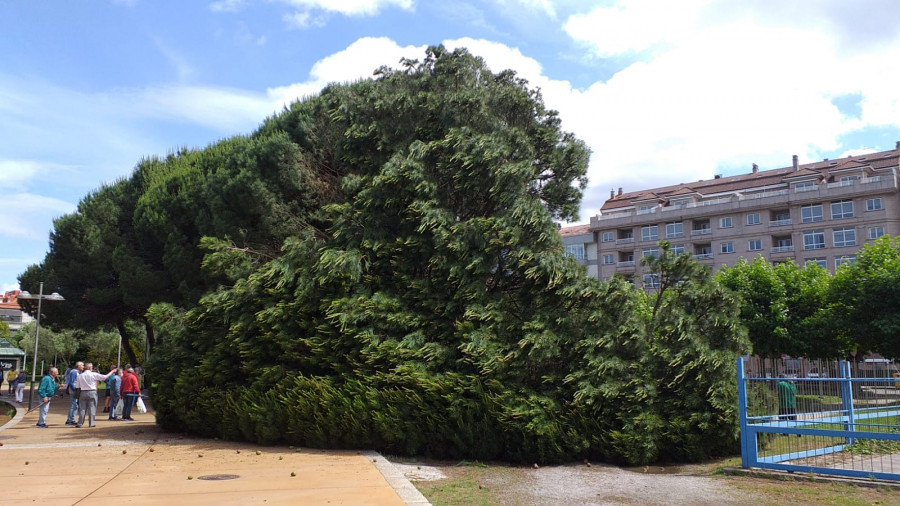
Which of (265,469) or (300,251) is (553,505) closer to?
(265,469)

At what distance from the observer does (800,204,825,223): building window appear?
63.3m

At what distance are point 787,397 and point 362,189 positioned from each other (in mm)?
8649

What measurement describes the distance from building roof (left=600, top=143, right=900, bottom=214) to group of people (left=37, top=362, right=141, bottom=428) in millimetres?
66355

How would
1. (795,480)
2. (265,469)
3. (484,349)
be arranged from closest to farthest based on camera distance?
(795,480)
(265,469)
(484,349)

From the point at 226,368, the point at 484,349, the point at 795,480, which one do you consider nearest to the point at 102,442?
the point at 226,368

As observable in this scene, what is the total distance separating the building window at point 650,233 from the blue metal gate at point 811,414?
215 feet

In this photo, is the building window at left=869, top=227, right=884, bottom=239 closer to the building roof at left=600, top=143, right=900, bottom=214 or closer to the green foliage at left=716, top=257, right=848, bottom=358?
the building roof at left=600, top=143, right=900, bottom=214

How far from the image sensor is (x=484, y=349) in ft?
38.7

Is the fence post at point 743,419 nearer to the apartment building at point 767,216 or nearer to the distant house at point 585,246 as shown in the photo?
the apartment building at point 767,216

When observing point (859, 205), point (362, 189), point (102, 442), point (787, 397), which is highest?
point (859, 205)

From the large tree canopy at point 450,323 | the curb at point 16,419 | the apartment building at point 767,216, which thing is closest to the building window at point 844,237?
the apartment building at point 767,216

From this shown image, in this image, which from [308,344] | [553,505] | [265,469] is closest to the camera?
[553,505]

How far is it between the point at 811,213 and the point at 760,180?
1018cm

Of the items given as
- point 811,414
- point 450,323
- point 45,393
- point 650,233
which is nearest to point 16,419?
point 45,393
